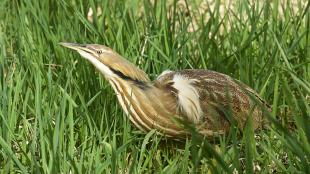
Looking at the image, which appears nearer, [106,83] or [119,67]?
[119,67]

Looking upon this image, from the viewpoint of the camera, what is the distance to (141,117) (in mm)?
3018

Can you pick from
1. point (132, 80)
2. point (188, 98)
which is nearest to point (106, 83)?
point (132, 80)

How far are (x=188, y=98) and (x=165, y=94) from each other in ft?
0.29

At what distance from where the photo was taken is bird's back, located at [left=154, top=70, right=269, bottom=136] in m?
3.05

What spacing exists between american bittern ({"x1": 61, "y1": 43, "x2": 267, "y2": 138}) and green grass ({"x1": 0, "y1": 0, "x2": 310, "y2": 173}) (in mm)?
75

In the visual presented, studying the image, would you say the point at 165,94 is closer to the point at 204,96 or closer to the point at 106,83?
the point at 204,96

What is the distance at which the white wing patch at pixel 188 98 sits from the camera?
3.05 metres

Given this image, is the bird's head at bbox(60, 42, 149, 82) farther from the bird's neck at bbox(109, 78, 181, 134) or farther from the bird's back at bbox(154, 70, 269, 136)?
the bird's back at bbox(154, 70, 269, 136)

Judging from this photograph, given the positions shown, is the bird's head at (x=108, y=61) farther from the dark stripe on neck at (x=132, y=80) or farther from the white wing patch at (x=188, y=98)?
the white wing patch at (x=188, y=98)

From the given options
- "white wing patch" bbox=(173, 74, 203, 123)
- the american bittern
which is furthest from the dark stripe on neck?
"white wing patch" bbox=(173, 74, 203, 123)

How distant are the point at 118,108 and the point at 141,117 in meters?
0.19

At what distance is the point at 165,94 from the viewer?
3100 millimetres

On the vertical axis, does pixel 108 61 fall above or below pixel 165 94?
above

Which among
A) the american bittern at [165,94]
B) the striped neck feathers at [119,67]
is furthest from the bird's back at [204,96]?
the striped neck feathers at [119,67]
